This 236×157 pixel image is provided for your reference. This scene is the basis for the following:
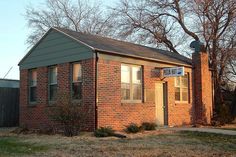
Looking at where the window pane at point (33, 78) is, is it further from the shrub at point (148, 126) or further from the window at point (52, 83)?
the shrub at point (148, 126)

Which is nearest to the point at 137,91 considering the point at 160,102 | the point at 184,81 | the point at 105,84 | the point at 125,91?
the point at 125,91

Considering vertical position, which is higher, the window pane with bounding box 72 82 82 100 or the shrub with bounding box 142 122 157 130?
the window pane with bounding box 72 82 82 100

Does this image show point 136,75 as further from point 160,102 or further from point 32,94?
point 32,94

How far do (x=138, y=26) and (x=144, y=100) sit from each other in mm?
17490

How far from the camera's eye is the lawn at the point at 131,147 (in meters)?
11.3

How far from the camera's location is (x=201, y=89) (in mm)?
23031

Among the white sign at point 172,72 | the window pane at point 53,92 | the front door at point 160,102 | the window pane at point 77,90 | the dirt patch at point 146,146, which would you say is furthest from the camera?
the front door at point 160,102

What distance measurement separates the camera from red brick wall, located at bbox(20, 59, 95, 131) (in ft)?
55.0

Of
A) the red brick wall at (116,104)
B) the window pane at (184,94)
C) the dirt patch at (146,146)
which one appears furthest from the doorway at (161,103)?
the dirt patch at (146,146)

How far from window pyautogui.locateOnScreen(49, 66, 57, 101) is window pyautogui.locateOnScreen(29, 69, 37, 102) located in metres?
1.29

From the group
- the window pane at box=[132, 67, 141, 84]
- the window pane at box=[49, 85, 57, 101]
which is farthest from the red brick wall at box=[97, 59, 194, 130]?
the window pane at box=[49, 85, 57, 101]

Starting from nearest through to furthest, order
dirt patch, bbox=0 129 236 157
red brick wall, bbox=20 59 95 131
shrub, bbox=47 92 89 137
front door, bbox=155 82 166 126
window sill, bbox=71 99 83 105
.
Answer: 1. dirt patch, bbox=0 129 236 157
2. shrub, bbox=47 92 89 137
3. red brick wall, bbox=20 59 95 131
4. window sill, bbox=71 99 83 105
5. front door, bbox=155 82 166 126

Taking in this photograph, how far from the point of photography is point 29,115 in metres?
20.0

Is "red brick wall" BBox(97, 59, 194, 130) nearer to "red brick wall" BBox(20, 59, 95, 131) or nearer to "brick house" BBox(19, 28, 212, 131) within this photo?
"brick house" BBox(19, 28, 212, 131)
